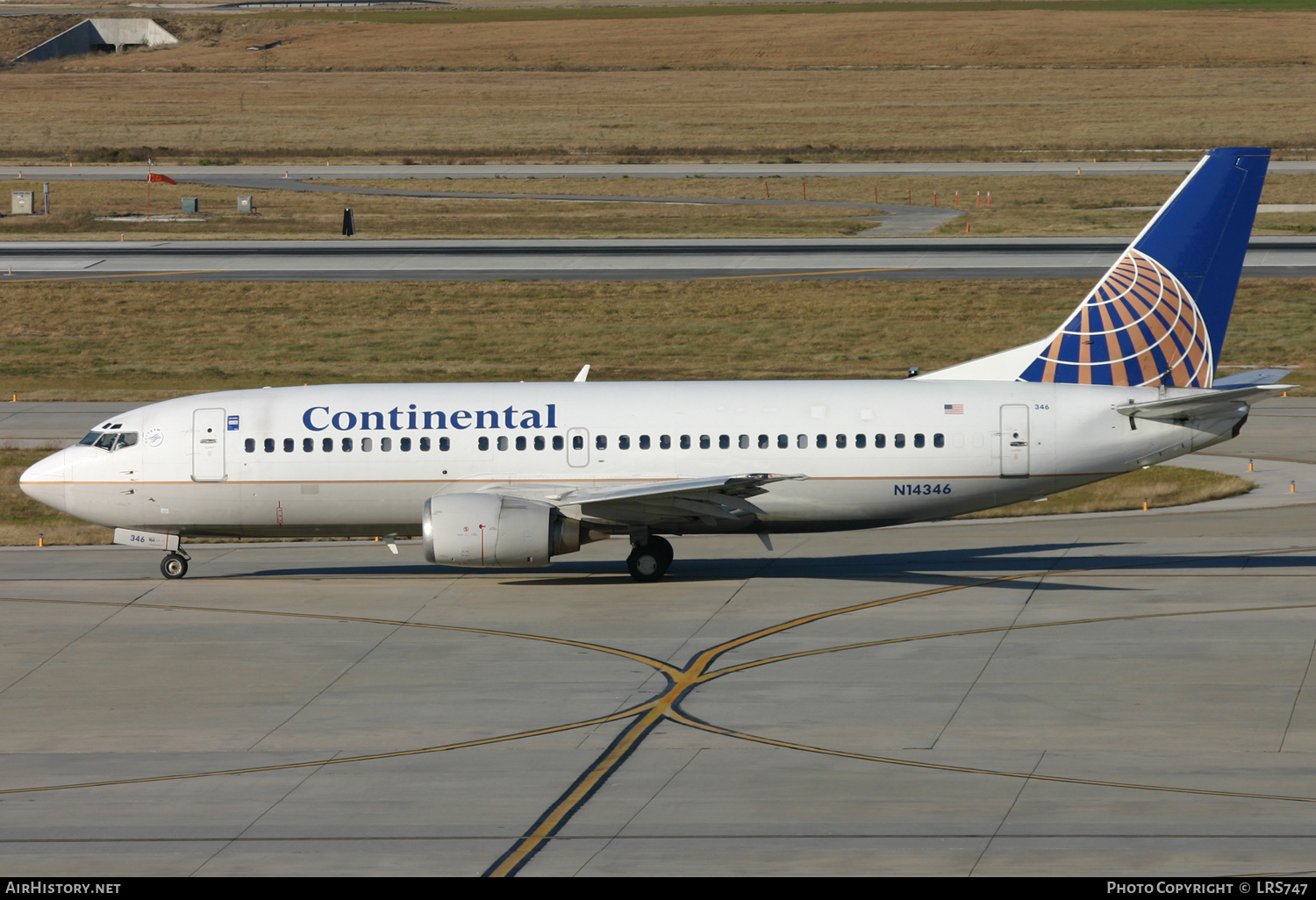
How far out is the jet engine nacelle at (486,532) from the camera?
96.9 ft

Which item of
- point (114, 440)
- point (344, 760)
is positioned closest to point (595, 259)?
point (114, 440)

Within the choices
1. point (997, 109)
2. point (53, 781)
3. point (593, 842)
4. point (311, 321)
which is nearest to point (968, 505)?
point (593, 842)

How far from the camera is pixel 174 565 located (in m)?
33.1

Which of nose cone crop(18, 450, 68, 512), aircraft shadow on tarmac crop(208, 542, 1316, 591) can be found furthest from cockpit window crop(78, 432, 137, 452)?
aircraft shadow on tarmac crop(208, 542, 1316, 591)

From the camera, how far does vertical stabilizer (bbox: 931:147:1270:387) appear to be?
3231cm

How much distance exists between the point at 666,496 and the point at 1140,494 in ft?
52.2

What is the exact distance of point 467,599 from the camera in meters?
30.7

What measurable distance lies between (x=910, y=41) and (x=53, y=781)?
6375 inches

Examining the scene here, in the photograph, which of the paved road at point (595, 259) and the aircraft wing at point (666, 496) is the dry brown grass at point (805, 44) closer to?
the paved road at point (595, 259)

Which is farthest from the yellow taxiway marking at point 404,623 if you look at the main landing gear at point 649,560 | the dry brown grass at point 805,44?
the dry brown grass at point 805,44

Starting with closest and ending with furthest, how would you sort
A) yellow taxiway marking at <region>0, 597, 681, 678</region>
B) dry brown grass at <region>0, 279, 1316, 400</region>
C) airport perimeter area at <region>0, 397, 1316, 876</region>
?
1. airport perimeter area at <region>0, 397, 1316, 876</region>
2. yellow taxiway marking at <region>0, 597, 681, 678</region>
3. dry brown grass at <region>0, 279, 1316, 400</region>

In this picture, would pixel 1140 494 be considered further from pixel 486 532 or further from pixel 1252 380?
pixel 486 532

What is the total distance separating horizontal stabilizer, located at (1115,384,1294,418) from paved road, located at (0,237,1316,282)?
120 feet

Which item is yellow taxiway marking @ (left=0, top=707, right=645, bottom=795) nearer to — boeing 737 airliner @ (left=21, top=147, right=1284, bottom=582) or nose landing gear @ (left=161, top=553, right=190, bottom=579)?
boeing 737 airliner @ (left=21, top=147, right=1284, bottom=582)
